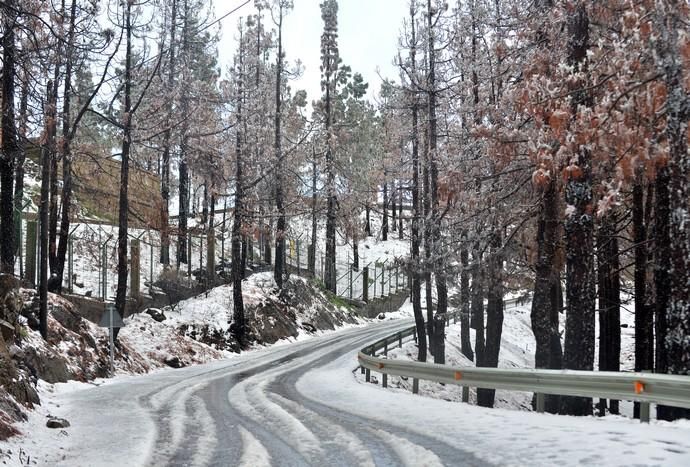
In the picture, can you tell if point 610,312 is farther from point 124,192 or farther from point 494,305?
point 124,192

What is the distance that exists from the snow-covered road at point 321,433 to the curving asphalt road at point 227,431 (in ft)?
0.05

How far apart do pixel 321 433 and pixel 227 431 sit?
1449 millimetres

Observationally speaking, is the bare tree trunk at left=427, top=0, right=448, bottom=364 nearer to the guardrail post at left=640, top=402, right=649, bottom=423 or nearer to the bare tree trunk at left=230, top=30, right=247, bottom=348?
the bare tree trunk at left=230, top=30, right=247, bottom=348

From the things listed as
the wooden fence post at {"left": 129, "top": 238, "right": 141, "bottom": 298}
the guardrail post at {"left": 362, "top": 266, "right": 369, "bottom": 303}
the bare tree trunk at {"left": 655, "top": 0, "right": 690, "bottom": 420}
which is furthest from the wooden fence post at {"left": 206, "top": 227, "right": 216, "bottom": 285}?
the bare tree trunk at {"left": 655, "top": 0, "right": 690, "bottom": 420}

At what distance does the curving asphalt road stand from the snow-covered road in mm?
16

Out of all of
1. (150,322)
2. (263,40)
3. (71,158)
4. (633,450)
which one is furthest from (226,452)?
(263,40)

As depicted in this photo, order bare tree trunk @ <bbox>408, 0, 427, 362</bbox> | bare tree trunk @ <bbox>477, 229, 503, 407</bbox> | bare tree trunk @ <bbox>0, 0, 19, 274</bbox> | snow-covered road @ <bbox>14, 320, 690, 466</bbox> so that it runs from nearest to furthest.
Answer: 1. snow-covered road @ <bbox>14, 320, 690, 466</bbox>
2. bare tree trunk @ <bbox>0, 0, 19, 274</bbox>
3. bare tree trunk @ <bbox>477, 229, 503, 407</bbox>
4. bare tree trunk @ <bbox>408, 0, 427, 362</bbox>

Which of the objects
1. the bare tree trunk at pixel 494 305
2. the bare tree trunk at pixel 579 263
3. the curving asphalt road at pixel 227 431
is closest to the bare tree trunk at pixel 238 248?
the curving asphalt road at pixel 227 431

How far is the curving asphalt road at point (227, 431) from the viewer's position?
7.09m

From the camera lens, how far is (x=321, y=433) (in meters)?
8.48

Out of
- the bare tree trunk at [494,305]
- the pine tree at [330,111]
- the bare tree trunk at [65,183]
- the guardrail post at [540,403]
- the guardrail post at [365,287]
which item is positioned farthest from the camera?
the guardrail post at [365,287]

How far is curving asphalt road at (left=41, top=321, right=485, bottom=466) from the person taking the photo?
709 centimetres

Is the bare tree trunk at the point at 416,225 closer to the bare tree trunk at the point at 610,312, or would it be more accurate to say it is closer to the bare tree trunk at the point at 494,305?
the bare tree trunk at the point at 494,305

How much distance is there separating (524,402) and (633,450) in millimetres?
18756
